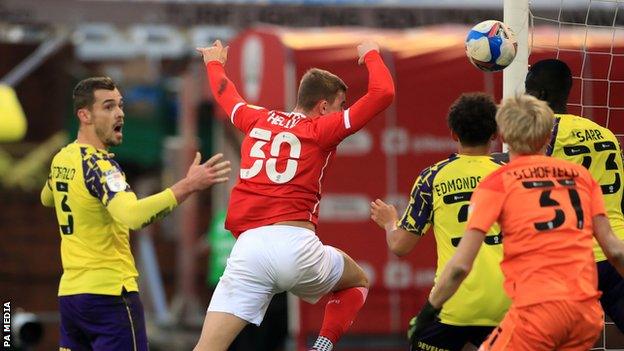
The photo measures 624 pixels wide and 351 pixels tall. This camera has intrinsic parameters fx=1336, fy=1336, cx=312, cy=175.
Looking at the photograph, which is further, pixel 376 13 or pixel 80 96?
pixel 376 13

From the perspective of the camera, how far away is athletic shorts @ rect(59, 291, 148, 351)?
815cm

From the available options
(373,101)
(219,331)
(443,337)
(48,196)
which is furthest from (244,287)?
(48,196)

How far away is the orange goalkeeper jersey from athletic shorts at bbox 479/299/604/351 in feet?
Answer: 0.14

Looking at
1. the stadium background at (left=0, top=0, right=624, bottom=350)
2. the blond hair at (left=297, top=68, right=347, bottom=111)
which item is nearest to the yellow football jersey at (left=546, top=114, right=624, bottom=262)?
the blond hair at (left=297, top=68, right=347, bottom=111)

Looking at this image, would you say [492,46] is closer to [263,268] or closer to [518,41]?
[518,41]

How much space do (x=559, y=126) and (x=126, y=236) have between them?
279 cm

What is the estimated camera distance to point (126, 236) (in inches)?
333

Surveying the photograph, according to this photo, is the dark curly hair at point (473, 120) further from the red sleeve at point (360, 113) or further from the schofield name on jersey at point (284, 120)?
the schofield name on jersey at point (284, 120)

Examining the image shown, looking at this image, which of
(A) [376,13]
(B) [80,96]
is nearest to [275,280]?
(B) [80,96]

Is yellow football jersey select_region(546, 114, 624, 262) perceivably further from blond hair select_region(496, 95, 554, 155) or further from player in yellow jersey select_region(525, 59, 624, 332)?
blond hair select_region(496, 95, 554, 155)

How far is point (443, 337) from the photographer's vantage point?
25.6 feet

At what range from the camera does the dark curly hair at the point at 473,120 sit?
769 cm

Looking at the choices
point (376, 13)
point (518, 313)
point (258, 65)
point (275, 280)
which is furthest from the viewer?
point (376, 13)

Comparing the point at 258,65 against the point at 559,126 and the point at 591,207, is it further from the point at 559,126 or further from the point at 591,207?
the point at 591,207
